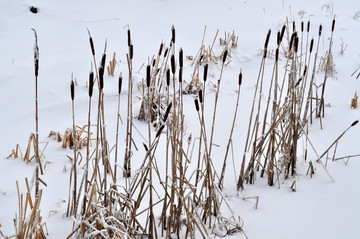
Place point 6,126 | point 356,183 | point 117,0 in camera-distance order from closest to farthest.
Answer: point 356,183 → point 6,126 → point 117,0

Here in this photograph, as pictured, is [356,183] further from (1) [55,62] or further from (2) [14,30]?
(2) [14,30]

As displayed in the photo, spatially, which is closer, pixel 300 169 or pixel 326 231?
pixel 326 231

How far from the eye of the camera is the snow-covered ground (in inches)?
68.8

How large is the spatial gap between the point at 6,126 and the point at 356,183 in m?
2.42

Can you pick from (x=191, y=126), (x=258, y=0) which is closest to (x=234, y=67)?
(x=191, y=126)

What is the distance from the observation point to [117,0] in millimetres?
6430

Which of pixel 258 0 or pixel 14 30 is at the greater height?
pixel 258 0

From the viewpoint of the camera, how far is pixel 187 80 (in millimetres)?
3719

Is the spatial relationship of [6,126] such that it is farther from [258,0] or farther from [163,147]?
[258,0]

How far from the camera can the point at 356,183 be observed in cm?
186

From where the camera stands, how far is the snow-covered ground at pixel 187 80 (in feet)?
5.73

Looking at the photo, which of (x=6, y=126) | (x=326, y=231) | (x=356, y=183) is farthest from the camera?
(x=6, y=126)

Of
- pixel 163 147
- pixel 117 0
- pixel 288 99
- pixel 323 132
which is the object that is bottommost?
pixel 163 147

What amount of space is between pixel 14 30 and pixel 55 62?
130cm
